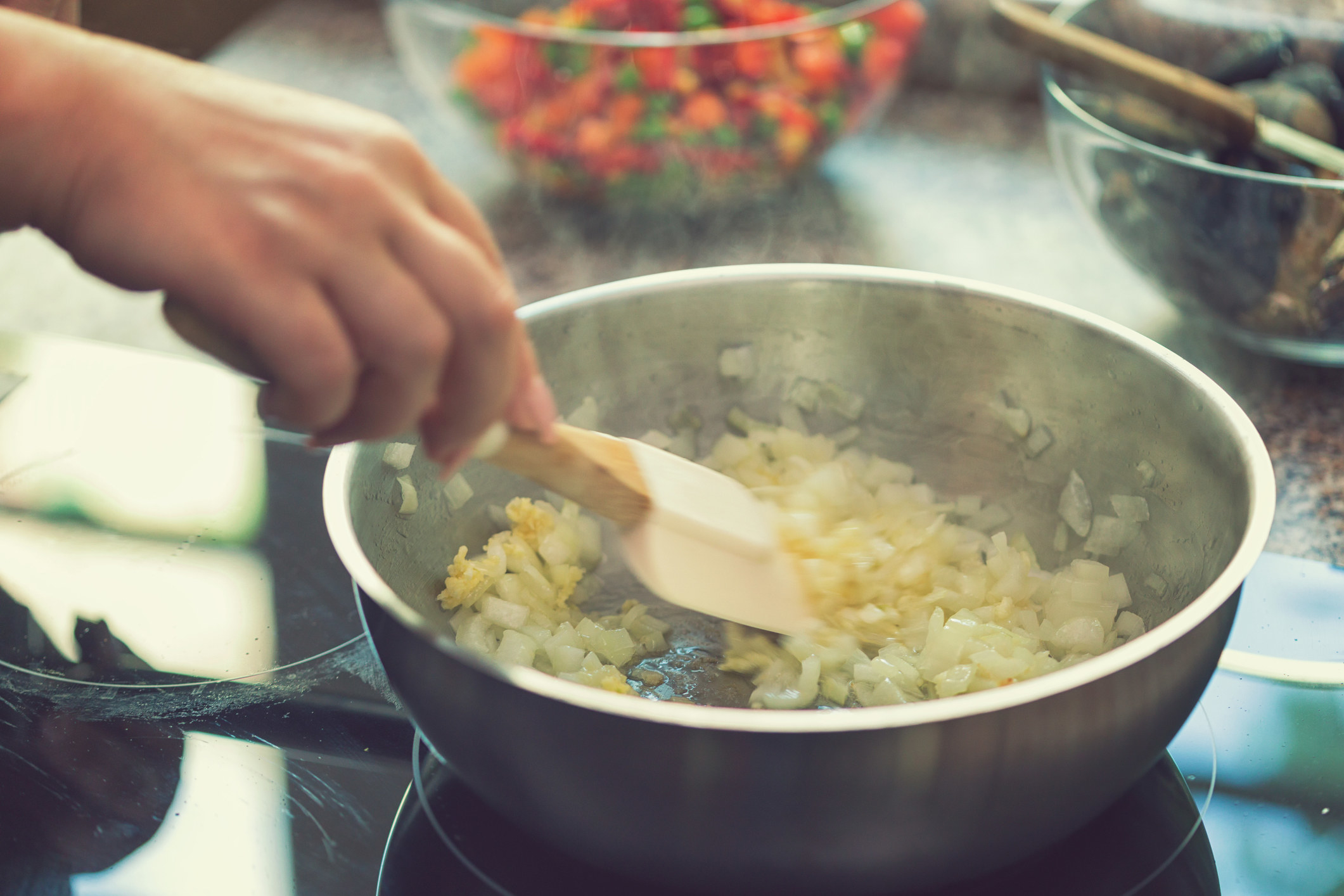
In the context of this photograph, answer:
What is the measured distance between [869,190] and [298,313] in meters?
1.13

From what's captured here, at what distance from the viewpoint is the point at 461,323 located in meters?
0.43

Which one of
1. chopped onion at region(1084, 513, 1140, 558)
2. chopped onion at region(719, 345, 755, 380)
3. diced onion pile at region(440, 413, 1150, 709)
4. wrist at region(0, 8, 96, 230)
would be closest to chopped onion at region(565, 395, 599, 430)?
diced onion pile at region(440, 413, 1150, 709)

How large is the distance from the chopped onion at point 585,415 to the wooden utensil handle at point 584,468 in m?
0.19

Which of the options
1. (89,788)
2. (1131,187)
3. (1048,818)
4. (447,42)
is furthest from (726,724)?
(447,42)

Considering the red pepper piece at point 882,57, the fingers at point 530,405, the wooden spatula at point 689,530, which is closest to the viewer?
the fingers at point 530,405

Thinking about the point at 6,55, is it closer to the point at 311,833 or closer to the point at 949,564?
the point at 311,833

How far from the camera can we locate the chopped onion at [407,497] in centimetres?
73

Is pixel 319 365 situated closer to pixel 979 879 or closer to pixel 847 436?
pixel 979 879

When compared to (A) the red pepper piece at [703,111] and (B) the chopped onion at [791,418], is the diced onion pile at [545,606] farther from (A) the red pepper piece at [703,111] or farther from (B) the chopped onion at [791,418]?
(A) the red pepper piece at [703,111]

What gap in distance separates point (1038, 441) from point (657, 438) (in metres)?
0.29

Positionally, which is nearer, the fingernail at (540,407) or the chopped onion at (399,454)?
the fingernail at (540,407)

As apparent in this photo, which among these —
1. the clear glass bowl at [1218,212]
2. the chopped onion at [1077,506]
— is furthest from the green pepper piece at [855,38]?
the chopped onion at [1077,506]

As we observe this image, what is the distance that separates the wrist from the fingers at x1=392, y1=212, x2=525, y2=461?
12 cm

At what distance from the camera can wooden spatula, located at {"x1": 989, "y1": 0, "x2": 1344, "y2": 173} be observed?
99 centimetres
